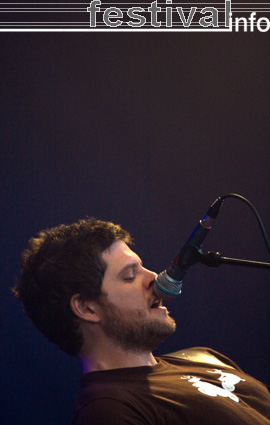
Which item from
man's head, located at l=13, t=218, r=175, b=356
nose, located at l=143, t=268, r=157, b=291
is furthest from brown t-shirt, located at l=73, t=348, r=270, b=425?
nose, located at l=143, t=268, r=157, b=291

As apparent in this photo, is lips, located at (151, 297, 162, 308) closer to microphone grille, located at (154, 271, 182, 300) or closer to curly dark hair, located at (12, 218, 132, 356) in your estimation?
curly dark hair, located at (12, 218, 132, 356)

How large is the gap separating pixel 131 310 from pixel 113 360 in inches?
6.2

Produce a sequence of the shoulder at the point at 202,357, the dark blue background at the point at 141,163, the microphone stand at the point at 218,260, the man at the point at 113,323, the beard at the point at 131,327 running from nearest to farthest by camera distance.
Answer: the microphone stand at the point at 218,260
the man at the point at 113,323
the beard at the point at 131,327
the shoulder at the point at 202,357
the dark blue background at the point at 141,163

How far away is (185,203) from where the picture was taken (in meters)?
2.66

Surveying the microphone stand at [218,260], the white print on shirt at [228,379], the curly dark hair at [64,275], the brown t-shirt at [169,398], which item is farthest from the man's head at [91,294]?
the microphone stand at [218,260]

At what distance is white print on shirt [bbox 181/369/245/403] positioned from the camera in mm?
1513

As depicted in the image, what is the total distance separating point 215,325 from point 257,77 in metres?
1.28

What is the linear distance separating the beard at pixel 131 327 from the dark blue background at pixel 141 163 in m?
0.91

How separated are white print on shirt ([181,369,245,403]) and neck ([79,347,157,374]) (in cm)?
14

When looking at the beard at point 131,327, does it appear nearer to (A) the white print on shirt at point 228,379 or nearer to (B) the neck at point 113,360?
(B) the neck at point 113,360

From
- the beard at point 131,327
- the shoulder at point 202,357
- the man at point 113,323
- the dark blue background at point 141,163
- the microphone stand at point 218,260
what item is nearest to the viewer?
the microphone stand at point 218,260

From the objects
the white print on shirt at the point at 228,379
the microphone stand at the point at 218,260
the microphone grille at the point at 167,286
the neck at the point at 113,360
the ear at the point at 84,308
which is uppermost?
the microphone stand at the point at 218,260

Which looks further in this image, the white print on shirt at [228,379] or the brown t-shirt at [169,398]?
the white print on shirt at [228,379]

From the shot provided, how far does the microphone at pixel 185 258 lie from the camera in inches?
51.2
